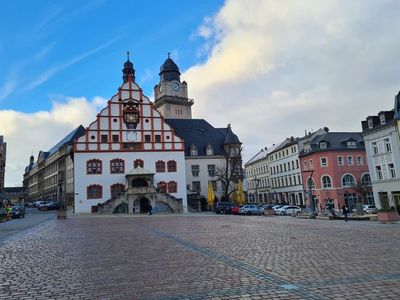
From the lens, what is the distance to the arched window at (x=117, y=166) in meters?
57.9

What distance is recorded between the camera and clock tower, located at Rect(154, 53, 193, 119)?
92.6 metres

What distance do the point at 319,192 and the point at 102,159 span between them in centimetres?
3721

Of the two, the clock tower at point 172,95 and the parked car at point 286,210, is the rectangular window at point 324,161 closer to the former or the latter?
the parked car at point 286,210

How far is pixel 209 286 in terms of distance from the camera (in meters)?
7.86

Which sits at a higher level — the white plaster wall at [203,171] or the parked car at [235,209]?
the white plaster wall at [203,171]

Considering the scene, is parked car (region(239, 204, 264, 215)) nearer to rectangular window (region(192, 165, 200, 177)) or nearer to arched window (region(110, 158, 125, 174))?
arched window (region(110, 158, 125, 174))

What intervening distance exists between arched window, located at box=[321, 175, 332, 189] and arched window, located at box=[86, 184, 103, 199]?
122 feet

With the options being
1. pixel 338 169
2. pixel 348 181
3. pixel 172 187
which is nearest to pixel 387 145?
pixel 338 169

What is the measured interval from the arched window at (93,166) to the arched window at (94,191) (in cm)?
209

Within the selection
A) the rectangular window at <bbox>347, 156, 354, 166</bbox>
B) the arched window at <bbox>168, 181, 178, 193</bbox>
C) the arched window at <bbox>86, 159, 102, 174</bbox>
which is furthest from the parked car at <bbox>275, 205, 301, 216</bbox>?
the arched window at <bbox>86, 159, 102, 174</bbox>

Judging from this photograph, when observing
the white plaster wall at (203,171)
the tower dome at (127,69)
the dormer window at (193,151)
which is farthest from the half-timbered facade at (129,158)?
the tower dome at (127,69)

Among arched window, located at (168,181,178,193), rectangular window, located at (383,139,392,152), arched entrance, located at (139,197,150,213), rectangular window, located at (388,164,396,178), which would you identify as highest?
rectangular window, located at (383,139,392,152)

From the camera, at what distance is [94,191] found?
185 ft

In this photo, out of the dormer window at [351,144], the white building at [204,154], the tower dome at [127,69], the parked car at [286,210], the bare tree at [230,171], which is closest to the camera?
the parked car at [286,210]
